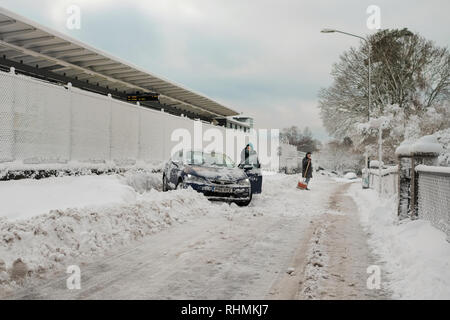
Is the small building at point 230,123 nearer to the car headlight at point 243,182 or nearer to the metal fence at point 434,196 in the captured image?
the car headlight at point 243,182

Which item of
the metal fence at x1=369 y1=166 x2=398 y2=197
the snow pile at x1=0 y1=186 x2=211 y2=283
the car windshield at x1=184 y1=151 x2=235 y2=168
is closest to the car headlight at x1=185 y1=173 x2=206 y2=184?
the car windshield at x1=184 y1=151 x2=235 y2=168

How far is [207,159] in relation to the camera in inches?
469

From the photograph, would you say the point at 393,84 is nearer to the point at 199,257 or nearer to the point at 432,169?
the point at 432,169

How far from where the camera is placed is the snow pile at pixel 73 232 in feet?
14.5

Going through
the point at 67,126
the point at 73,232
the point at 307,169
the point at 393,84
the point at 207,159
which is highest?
the point at 393,84

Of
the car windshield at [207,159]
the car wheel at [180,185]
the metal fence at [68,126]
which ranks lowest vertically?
the car wheel at [180,185]

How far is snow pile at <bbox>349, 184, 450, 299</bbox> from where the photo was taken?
364cm

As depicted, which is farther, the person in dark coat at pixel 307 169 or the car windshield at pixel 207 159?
the person in dark coat at pixel 307 169

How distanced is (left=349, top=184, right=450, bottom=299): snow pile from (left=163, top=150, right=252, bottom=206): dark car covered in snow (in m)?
3.99

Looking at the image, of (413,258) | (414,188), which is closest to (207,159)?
(414,188)

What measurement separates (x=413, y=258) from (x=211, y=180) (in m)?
6.36

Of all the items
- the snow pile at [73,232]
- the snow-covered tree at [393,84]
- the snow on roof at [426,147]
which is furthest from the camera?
the snow-covered tree at [393,84]

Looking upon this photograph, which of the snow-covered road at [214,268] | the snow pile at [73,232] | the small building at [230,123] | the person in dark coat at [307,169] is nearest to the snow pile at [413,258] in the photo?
the snow-covered road at [214,268]
